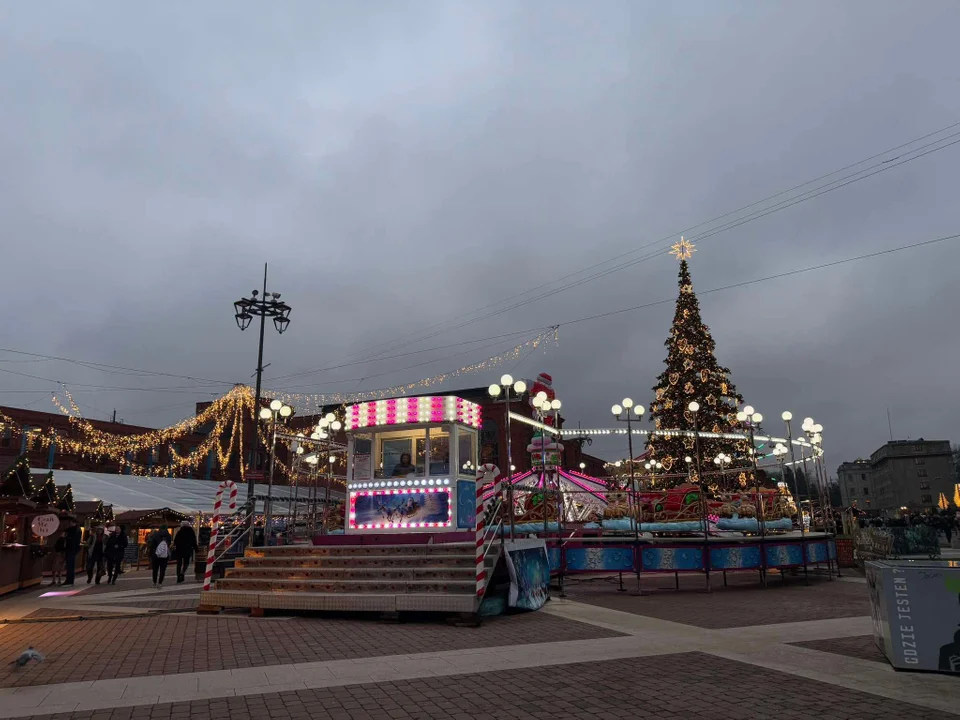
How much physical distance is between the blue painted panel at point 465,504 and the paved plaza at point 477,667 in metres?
3.58

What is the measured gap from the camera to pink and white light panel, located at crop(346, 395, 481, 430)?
14.5m

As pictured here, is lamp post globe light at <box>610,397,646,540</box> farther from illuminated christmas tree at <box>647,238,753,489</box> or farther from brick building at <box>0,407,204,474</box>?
brick building at <box>0,407,204,474</box>

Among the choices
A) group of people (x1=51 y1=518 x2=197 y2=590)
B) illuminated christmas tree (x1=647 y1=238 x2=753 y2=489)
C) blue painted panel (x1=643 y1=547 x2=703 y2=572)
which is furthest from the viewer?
Answer: illuminated christmas tree (x1=647 y1=238 x2=753 y2=489)

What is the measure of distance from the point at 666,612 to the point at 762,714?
625 cm

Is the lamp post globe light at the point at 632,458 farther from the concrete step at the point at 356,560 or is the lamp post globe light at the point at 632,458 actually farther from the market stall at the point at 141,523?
the market stall at the point at 141,523

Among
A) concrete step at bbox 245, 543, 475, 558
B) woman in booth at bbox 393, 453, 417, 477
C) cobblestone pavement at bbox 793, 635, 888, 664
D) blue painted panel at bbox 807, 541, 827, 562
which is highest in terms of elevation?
woman in booth at bbox 393, 453, 417, 477

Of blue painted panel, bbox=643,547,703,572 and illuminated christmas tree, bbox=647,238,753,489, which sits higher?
illuminated christmas tree, bbox=647,238,753,489

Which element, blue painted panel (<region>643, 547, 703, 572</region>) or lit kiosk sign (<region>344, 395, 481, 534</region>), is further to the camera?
lit kiosk sign (<region>344, 395, 481, 534</region>)

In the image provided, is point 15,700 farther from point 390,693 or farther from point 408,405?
point 408,405

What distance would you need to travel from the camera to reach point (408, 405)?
14.7 metres

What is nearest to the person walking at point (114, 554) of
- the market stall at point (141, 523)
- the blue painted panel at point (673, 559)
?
the market stall at point (141, 523)

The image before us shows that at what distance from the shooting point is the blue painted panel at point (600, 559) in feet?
46.4

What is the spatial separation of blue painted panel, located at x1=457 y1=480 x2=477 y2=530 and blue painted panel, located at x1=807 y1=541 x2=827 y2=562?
862 cm

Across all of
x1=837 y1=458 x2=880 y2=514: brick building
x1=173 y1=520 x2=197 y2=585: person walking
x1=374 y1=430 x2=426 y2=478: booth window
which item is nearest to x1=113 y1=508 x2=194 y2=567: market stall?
x1=173 y1=520 x2=197 y2=585: person walking
